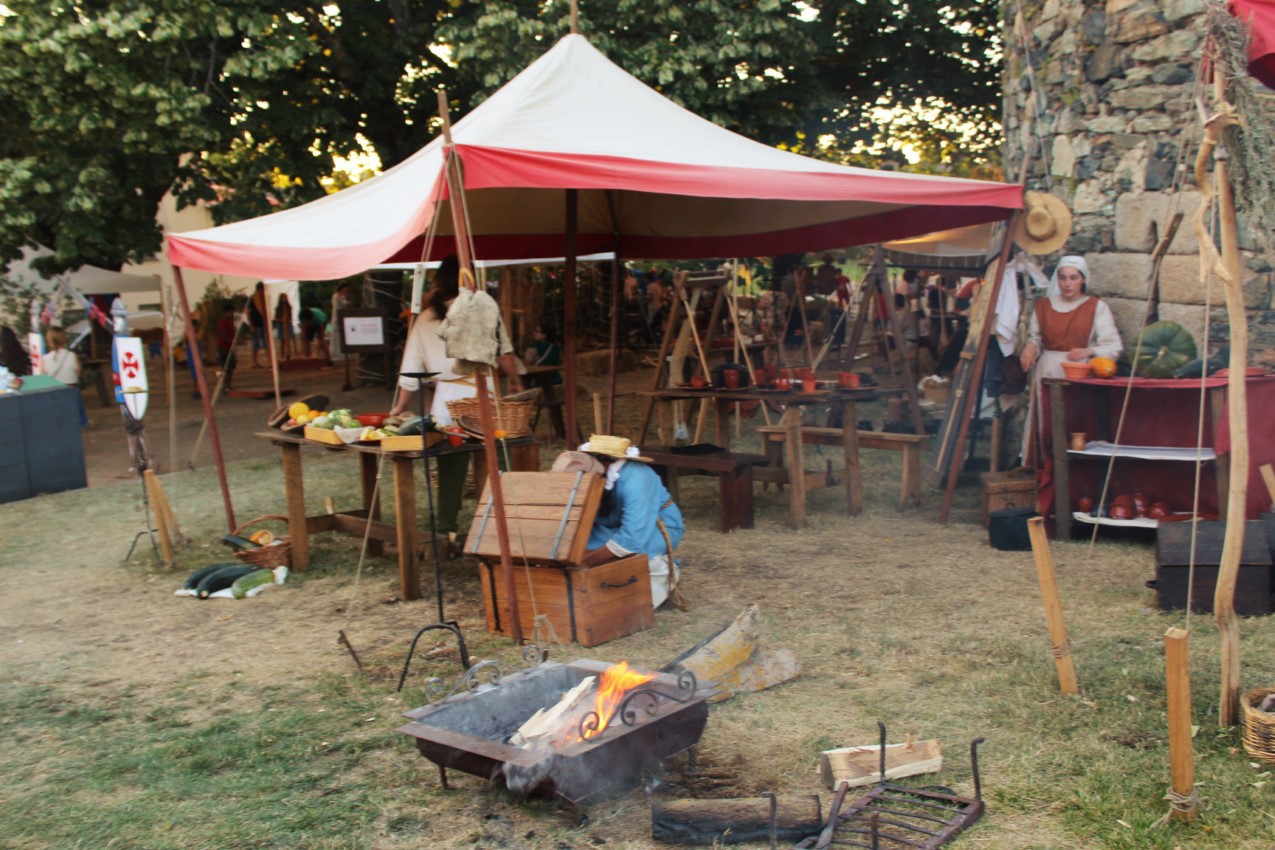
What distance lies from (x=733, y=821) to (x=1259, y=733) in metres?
1.90

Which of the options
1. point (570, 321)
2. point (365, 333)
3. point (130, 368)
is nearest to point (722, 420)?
point (570, 321)

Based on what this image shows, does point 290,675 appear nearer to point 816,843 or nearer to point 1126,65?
point 816,843

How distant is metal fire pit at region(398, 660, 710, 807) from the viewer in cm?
362

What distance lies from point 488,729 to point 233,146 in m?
11.9

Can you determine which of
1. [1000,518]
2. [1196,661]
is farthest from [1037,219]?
[1196,661]

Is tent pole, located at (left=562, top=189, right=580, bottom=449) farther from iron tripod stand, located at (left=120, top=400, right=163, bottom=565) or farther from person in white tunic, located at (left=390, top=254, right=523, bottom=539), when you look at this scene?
iron tripod stand, located at (left=120, top=400, right=163, bottom=565)

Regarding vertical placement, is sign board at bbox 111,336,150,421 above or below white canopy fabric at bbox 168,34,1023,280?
below

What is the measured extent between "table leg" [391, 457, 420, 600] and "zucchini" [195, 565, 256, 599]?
1197 mm

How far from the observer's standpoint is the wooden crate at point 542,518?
17.8 feet

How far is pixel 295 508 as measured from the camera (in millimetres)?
7324

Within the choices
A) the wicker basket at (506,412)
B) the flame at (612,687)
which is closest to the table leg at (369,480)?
the wicker basket at (506,412)

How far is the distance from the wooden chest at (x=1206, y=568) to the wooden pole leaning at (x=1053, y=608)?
124cm

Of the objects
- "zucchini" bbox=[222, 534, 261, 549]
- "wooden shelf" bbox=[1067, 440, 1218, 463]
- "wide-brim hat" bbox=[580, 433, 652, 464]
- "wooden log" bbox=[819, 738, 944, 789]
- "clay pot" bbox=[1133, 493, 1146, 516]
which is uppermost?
"wide-brim hat" bbox=[580, 433, 652, 464]

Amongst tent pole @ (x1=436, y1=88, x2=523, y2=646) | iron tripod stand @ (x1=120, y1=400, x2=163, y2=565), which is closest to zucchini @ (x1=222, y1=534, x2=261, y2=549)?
iron tripod stand @ (x1=120, y1=400, x2=163, y2=565)
